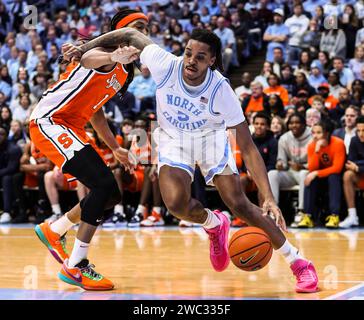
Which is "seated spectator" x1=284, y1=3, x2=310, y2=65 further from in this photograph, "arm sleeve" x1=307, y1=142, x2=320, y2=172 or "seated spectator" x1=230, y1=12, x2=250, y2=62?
"arm sleeve" x1=307, y1=142, x2=320, y2=172

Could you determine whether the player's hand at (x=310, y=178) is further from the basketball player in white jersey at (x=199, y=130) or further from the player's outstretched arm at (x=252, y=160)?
the player's outstretched arm at (x=252, y=160)

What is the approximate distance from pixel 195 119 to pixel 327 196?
6.11m

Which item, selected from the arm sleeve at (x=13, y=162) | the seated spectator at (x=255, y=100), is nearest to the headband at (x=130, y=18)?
the arm sleeve at (x=13, y=162)

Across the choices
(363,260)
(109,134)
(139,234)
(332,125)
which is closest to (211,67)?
(109,134)

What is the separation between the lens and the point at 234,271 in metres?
7.09

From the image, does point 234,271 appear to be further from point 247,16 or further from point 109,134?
point 247,16

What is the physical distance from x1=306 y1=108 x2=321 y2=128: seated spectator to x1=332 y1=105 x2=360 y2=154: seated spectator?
15.2 inches

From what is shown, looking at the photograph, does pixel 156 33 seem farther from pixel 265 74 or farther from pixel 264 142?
pixel 264 142

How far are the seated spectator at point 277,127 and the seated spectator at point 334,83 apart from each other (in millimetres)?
1762

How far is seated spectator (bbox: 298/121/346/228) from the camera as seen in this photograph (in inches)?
442

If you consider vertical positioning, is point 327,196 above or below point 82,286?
below

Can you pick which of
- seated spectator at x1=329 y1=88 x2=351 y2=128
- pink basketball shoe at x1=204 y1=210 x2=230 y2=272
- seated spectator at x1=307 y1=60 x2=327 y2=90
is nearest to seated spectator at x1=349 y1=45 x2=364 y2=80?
seated spectator at x1=307 y1=60 x2=327 y2=90

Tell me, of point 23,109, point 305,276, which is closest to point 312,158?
point 305,276

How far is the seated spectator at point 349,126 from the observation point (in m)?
11.7
